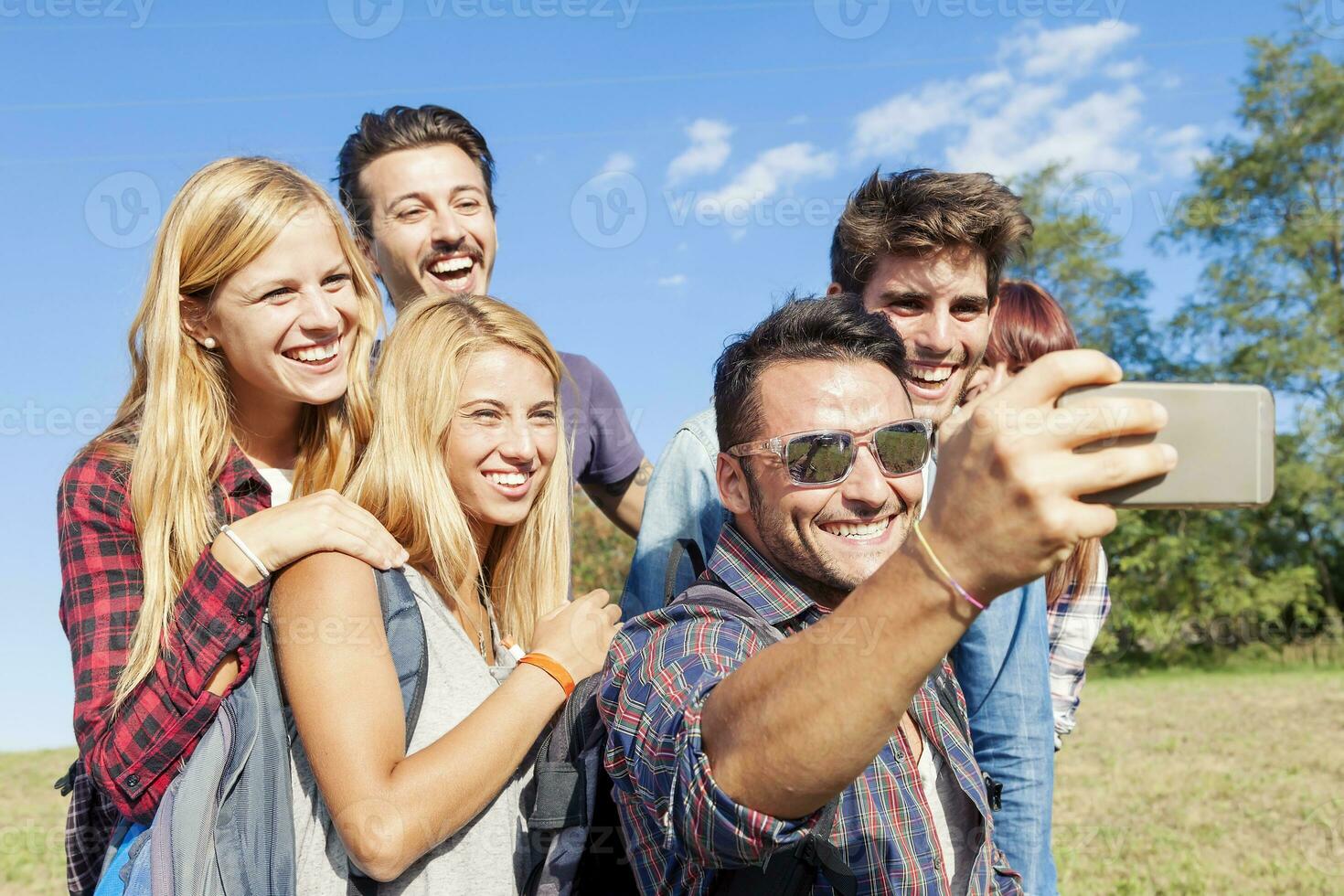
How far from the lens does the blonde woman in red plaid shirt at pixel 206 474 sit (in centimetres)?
232

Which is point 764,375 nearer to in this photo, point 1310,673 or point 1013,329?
point 1013,329

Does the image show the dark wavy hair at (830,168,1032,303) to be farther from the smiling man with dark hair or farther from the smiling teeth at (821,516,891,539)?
the smiling teeth at (821,516,891,539)

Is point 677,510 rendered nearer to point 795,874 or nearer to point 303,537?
point 303,537

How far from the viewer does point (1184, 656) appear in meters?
27.2

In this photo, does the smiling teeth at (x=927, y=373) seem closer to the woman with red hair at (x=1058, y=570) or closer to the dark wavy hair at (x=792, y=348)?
the woman with red hair at (x=1058, y=570)

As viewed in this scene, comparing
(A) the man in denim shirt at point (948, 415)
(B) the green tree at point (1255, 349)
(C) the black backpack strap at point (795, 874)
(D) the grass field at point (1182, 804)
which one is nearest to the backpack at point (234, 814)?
(C) the black backpack strap at point (795, 874)

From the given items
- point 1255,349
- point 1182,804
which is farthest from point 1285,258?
point 1182,804

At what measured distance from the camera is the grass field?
7.48 meters

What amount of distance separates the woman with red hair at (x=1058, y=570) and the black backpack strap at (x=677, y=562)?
74.5 inches

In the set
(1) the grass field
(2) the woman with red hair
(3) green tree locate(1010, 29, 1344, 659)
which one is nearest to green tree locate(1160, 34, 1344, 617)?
(3) green tree locate(1010, 29, 1344, 659)

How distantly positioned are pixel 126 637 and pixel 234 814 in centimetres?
53

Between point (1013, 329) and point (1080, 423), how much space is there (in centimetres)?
345

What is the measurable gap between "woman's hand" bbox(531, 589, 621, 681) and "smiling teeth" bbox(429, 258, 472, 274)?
192cm

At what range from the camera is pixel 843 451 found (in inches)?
90.9
